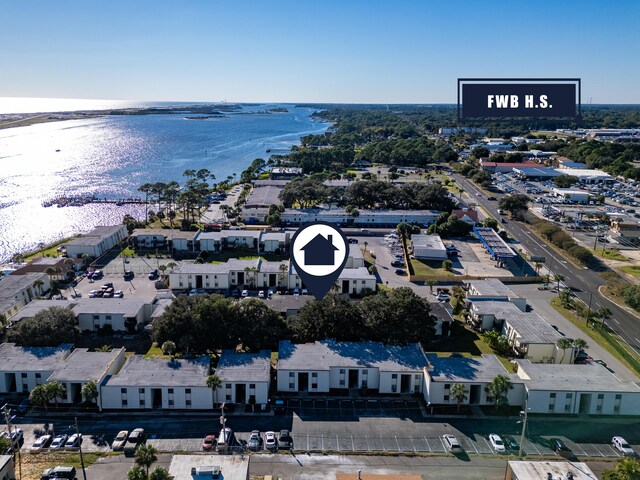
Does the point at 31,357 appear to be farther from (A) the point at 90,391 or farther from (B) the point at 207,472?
(B) the point at 207,472

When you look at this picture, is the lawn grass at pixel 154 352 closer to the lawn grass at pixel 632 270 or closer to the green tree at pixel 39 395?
the green tree at pixel 39 395

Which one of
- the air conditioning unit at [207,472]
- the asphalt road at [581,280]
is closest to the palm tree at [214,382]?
the air conditioning unit at [207,472]

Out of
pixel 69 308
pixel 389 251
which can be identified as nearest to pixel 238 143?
pixel 389 251

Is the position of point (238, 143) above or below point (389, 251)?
above

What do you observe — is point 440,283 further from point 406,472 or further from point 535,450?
point 406,472

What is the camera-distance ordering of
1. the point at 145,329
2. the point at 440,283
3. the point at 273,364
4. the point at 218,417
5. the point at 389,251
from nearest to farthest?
1. the point at 218,417
2. the point at 273,364
3. the point at 145,329
4. the point at 440,283
5. the point at 389,251
